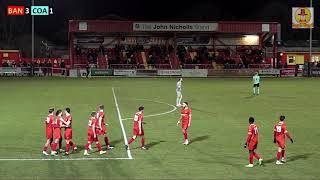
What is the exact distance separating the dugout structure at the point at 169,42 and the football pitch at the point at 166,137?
32756 millimetres

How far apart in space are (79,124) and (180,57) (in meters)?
52.9

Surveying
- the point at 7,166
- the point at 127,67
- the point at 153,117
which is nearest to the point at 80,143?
the point at 7,166

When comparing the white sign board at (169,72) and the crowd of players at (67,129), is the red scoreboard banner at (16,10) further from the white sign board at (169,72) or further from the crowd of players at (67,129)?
the crowd of players at (67,129)

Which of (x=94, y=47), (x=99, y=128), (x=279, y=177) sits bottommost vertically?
(x=279, y=177)

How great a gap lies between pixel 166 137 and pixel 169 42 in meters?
59.5

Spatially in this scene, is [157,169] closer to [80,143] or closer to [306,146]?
[80,143]

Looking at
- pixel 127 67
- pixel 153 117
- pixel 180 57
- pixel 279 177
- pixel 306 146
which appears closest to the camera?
pixel 279 177

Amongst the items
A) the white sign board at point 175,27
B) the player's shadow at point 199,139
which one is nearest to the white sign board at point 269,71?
the white sign board at point 175,27

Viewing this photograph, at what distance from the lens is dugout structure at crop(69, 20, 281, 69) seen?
7300 cm

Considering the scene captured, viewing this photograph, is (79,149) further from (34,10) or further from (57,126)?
(34,10)

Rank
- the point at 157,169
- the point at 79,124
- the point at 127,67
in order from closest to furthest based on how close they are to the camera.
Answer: the point at 157,169 → the point at 79,124 → the point at 127,67

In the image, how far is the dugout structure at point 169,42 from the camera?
7300 cm

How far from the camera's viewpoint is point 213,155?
60.7ft

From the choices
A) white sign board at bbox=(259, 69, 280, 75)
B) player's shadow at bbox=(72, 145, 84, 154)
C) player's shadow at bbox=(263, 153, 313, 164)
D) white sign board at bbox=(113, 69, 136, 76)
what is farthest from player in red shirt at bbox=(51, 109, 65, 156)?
white sign board at bbox=(259, 69, 280, 75)
